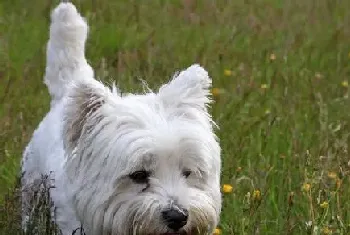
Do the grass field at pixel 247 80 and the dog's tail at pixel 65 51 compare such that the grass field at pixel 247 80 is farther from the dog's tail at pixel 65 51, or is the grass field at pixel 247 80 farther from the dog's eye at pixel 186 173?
the dog's tail at pixel 65 51


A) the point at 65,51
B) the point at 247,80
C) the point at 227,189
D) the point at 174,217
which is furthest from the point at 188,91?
the point at 247,80

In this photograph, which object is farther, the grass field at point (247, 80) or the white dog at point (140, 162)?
the grass field at point (247, 80)

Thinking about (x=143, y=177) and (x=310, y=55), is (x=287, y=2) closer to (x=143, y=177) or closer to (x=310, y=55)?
(x=310, y=55)

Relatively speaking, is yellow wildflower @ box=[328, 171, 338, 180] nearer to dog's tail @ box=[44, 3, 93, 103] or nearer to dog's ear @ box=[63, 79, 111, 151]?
dog's tail @ box=[44, 3, 93, 103]

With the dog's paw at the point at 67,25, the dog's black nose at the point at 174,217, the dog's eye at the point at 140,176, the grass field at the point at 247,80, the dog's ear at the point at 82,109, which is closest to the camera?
the dog's black nose at the point at 174,217

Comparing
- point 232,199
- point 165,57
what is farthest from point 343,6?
point 232,199

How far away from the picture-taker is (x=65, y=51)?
17.3 feet

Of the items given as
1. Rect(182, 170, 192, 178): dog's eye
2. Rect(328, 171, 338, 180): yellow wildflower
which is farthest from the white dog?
Rect(328, 171, 338, 180): yellow wildflower

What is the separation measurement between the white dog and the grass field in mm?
511

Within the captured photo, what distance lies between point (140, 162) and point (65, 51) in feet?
4.85

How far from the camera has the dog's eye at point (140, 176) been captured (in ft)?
13.2

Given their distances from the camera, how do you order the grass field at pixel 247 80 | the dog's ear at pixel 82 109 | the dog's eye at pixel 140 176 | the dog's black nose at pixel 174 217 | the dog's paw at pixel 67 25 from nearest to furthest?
the dog's black nose at pixel 174 217 → the dog's eye at pixel 140 176 → the dog's ear at pixel 82 109 → the grass field at pixel 247 80 → the dog's paw at pixel 67 25

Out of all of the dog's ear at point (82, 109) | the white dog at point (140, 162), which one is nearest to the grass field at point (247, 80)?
the white dog at point (140, 162)

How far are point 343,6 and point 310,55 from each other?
2.14 metres
